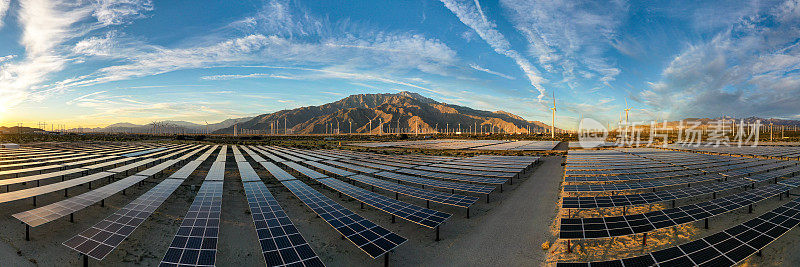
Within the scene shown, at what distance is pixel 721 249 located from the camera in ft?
32.0

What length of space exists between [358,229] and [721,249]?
13987mm

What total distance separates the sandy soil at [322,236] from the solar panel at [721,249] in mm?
3388

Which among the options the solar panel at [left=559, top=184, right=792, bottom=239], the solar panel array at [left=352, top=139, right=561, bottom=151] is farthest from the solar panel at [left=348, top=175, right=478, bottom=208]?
the solar panel array at [left=352, top=139, right=561, bottom=151]

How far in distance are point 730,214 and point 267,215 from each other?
26.5 meters

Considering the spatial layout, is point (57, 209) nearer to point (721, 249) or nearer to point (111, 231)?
point (111, 231)

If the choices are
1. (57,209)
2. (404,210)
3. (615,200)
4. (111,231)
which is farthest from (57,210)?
(615,200)

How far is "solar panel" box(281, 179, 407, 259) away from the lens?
1002 centimetres

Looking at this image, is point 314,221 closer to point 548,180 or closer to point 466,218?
point 466,218

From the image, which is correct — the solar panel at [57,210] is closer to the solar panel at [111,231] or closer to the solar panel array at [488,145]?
the solar panel at [111,231]

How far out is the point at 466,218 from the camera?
15383 mm

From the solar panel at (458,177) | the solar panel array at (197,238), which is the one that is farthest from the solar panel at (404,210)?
the solar panel at (458,177)

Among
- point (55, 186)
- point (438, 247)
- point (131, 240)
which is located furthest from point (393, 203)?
point (55, 186)

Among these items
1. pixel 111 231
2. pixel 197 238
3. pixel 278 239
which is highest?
pixel 111 231

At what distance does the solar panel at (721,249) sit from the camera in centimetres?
889
